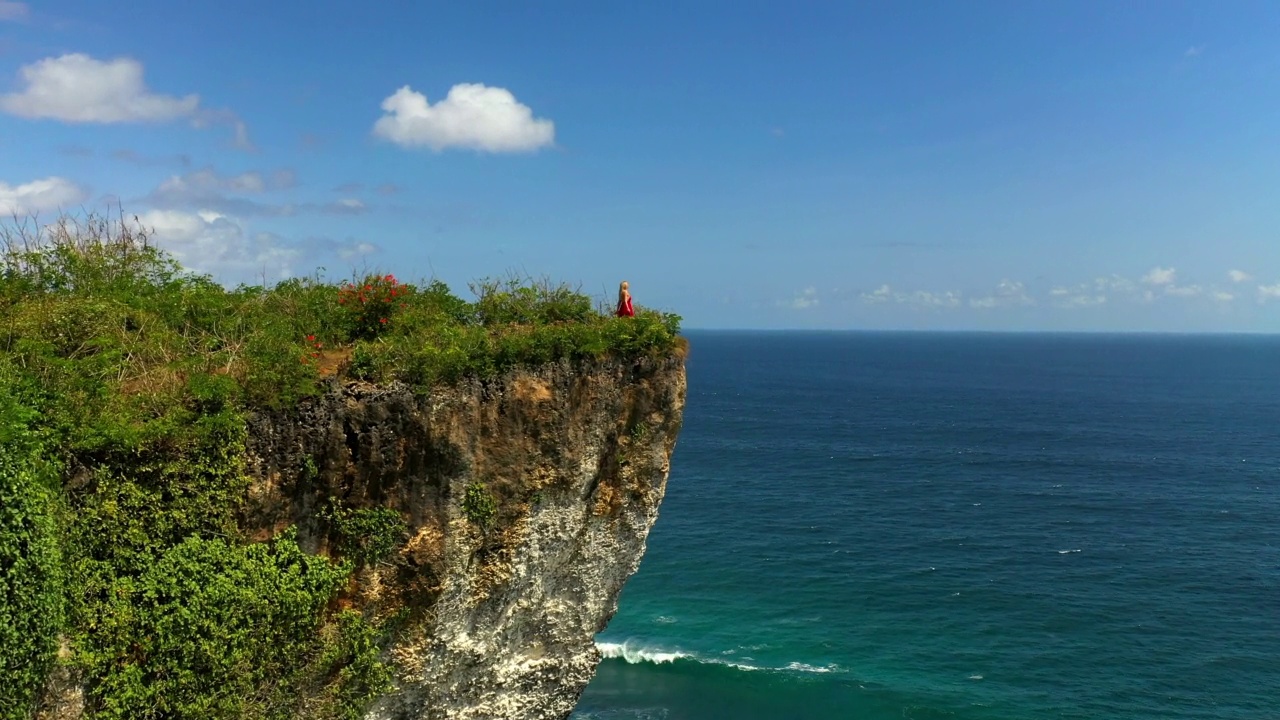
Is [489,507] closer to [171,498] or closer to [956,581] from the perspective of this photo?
[171,498]

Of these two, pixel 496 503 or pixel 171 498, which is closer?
pixel 171 498

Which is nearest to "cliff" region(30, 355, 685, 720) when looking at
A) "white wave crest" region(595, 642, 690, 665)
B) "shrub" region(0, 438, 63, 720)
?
"shrub" region(0, 438, 63, 720)

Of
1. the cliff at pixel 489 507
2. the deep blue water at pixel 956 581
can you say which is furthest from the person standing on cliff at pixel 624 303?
the deep blue water at pixel 956 581

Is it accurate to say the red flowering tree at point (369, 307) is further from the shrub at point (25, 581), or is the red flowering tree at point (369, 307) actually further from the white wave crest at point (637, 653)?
the white wave crest at point (637, 653)

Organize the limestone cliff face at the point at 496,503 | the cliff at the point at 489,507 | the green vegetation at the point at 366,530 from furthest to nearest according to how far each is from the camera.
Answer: the green vegetation at the point at 366,530 → the limestone cliff face at the point at 496,503 → the cliff at the point at 489,507

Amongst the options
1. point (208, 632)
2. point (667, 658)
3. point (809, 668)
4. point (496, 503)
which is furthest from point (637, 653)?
point (208, 632)
